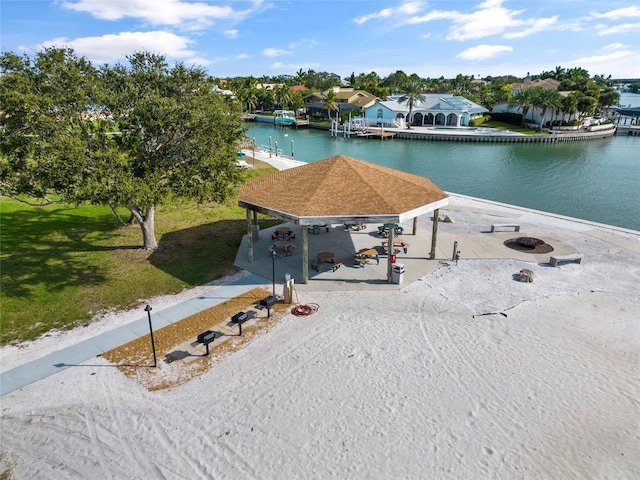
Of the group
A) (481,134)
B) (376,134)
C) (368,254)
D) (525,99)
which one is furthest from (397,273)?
(525,99)

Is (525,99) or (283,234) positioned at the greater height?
(525,99)

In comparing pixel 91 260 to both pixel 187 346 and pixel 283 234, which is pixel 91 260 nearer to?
pixel 283 234

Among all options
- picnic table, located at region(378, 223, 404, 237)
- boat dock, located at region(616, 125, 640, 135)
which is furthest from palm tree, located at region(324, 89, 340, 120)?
picnic table, located at region(378, 223, 404, 237)

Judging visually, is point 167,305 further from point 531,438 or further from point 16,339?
point 531,438

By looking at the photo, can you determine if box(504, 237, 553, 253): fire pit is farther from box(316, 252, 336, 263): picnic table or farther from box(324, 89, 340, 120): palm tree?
box(324, 89, 340, 120): palm tree

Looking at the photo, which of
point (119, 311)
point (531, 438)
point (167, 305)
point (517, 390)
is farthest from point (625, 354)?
point (119, 311)

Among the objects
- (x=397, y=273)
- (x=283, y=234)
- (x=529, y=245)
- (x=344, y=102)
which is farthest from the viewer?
(x=344, y=102)

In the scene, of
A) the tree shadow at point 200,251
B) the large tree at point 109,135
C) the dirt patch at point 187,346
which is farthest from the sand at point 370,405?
the large tree at point 109,135
